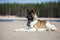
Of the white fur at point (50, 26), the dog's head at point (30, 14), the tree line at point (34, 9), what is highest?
the tree line at point (34, 9)

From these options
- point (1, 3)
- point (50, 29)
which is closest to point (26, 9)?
point (1, 3)

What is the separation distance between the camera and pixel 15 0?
→ 1523mm

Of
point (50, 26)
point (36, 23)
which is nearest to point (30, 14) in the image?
point (36, 23)

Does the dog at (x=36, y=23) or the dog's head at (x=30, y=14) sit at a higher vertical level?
the dog's head at (x=30, y=14)

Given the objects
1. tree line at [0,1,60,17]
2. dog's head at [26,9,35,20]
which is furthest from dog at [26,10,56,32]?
tree line at [0,1,60,17]

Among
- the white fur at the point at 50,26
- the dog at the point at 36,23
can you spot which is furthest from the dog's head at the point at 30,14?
the white fur at the point at 50,26

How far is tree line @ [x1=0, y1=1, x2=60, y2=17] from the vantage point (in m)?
1.55

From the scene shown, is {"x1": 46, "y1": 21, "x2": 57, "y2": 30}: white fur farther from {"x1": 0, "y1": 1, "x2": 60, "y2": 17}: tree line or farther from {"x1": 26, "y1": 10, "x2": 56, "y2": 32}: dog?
{"x1": 0, "y1": 1, "x2": 60, "y2": 17}: tree line

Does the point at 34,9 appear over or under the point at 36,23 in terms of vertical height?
over

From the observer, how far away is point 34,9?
161 centimetres

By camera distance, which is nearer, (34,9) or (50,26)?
(34,9)

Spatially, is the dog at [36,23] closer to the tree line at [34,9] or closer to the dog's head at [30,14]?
the dog's head at [30,14]

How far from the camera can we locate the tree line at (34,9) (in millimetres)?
1546

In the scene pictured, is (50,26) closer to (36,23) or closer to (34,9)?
(36,23)
